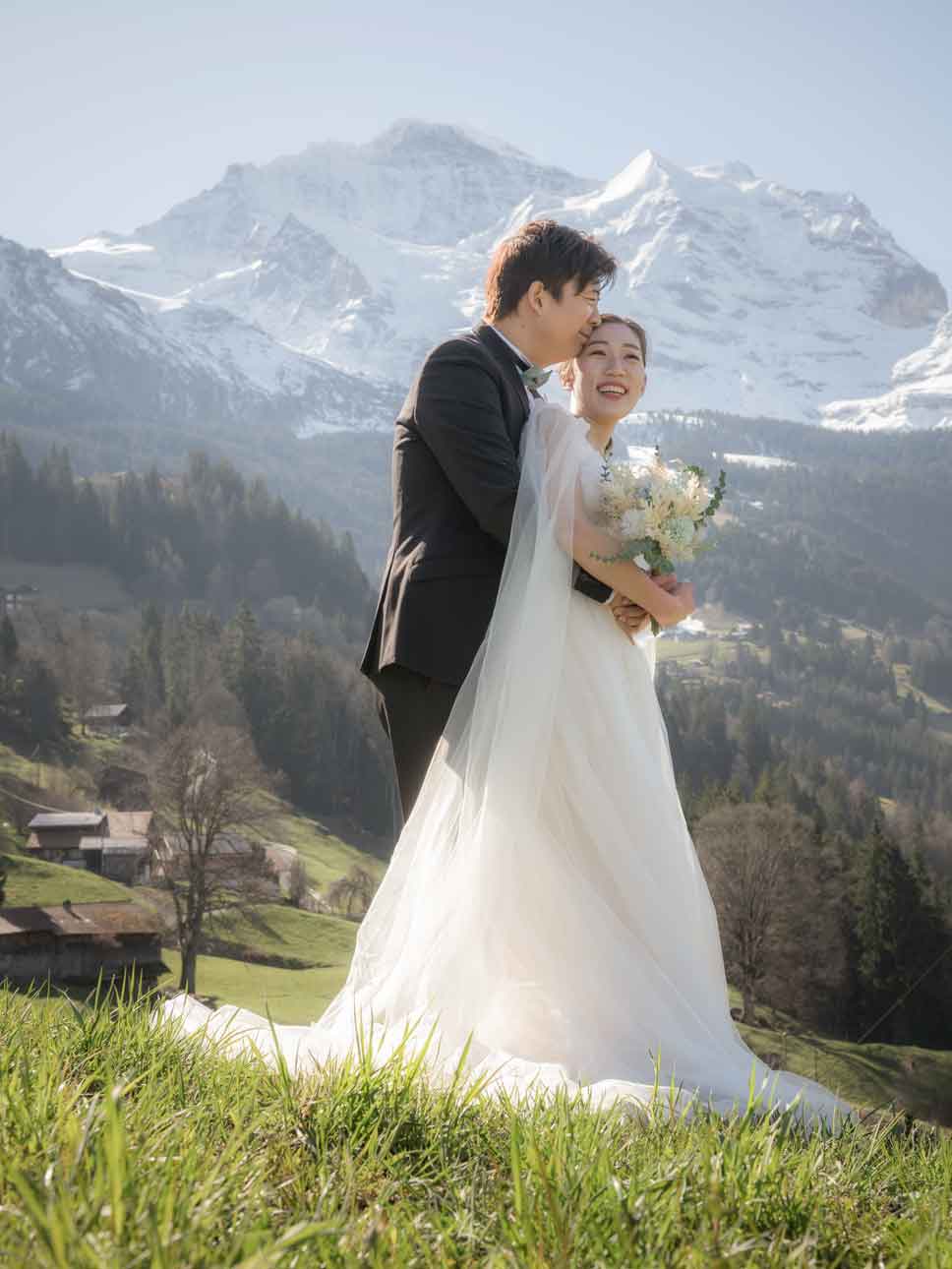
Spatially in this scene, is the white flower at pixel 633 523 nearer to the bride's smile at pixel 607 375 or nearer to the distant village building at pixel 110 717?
the bride's smile at pixel 607 375

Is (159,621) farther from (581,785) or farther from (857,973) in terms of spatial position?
(581,785)

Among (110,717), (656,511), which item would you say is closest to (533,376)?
(656,511)

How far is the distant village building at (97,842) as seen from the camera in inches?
2474

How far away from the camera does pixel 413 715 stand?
4.40m

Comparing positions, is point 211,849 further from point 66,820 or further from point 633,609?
point 633,609

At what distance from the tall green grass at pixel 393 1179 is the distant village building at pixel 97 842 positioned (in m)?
60.2

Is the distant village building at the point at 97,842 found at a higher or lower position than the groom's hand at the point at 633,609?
lower

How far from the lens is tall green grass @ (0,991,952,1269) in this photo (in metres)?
1.57

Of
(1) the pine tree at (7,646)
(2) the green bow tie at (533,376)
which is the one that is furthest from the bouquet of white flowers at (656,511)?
(1) the pine tree at (7,646)

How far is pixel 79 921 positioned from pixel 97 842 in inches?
777

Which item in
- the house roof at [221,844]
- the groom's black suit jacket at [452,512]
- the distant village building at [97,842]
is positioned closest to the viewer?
the groom's black suit jacket at [452,512]

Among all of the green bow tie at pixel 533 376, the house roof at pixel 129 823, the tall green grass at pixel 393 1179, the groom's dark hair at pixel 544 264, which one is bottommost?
the house roof at pixel 129 823

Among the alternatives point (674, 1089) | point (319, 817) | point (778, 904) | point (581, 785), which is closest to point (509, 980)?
point (581, 785)

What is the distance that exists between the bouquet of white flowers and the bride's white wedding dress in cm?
11
